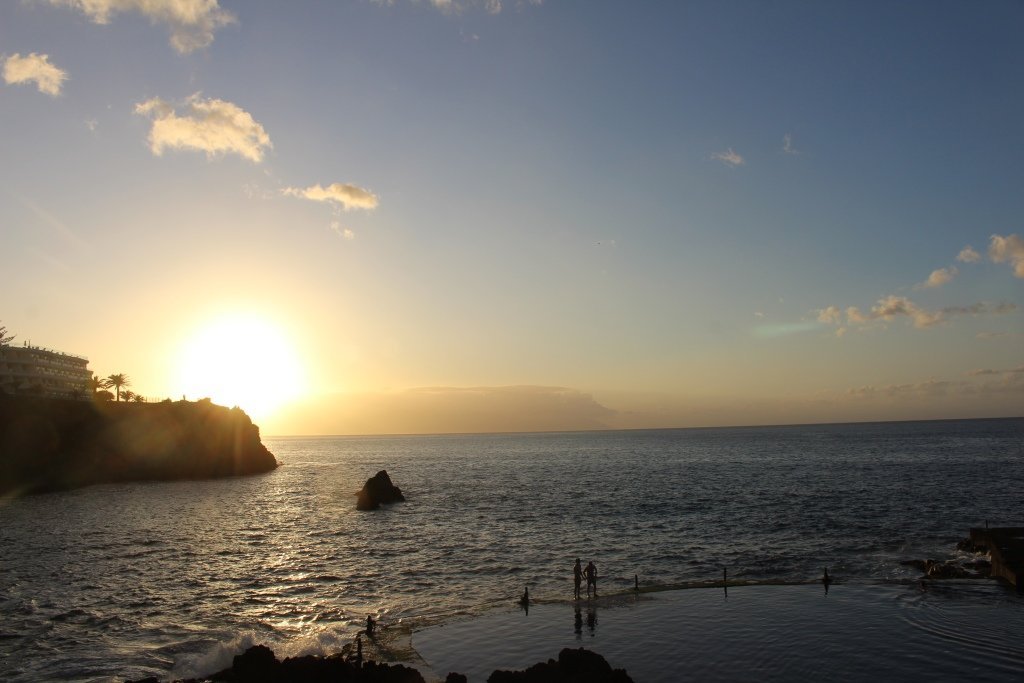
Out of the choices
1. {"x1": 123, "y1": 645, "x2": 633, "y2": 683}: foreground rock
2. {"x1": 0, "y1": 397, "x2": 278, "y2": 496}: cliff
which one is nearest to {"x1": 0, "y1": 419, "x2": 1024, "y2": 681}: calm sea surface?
{"x1": 123, "y1": 645, "x2": 633, "y2": 683}: foreground rock

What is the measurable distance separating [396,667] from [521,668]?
218 inches

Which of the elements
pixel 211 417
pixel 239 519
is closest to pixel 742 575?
pixel 239 519

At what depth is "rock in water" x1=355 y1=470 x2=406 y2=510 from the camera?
83.7 metres

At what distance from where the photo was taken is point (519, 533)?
61.3m

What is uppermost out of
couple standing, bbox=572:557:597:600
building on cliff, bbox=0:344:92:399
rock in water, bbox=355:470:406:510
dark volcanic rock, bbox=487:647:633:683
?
building on cliff, bbox=0:344:92:399

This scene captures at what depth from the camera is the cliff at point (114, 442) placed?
114m

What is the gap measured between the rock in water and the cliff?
213ft

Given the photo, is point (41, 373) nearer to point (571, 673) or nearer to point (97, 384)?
point (97, 384)

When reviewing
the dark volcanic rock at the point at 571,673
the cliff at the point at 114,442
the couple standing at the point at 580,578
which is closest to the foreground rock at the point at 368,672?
the dark volcanic rock at the point at 571,673

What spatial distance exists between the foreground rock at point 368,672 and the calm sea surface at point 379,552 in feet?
11.4

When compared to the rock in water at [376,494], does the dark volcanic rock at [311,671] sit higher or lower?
higher

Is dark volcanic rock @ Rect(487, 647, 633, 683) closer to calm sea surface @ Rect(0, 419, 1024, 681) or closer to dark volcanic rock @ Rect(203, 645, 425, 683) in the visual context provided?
dark volcanic rock @ Rect(203, 645, 425, 683)

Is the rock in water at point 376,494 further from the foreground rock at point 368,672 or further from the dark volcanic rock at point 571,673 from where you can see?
the dark volcanic rock at point 571,673

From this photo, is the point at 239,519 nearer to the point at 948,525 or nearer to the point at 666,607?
the point at 666,607
